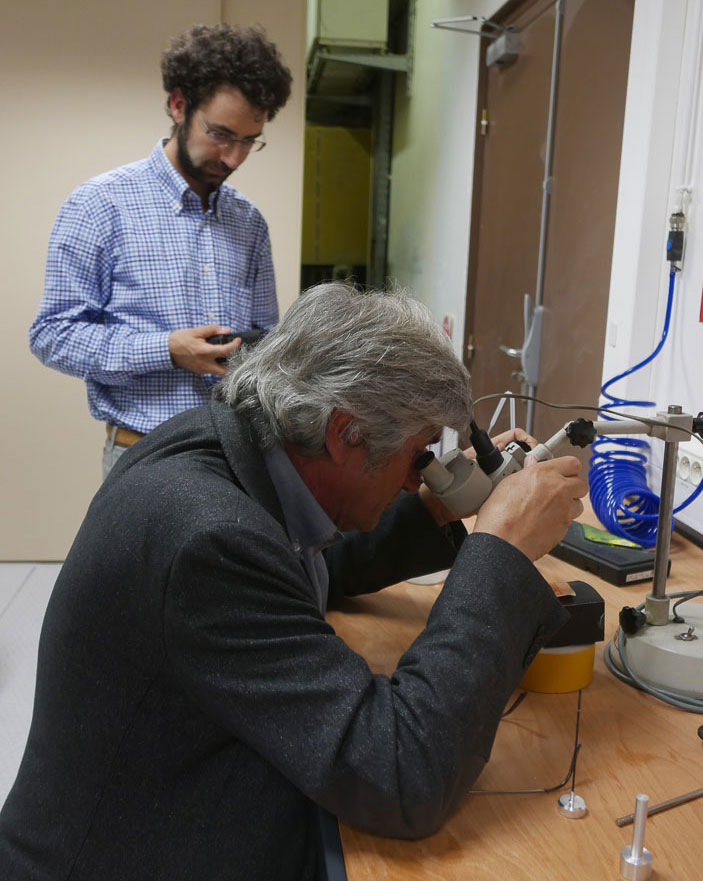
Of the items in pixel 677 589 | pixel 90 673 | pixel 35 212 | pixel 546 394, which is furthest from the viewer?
pixel 35 212

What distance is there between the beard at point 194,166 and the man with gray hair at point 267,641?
3.77 feet

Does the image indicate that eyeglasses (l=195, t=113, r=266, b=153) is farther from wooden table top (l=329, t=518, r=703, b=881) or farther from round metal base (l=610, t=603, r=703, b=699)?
round metal base (l=610, t=603, r=703, b=699)

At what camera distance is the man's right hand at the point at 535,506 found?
0.91 meters

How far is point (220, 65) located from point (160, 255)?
464mm

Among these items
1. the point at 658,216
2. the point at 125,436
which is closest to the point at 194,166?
the point at 125,436

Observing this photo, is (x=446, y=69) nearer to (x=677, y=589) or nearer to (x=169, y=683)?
(x=677, y=589)

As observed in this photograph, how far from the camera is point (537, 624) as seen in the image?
0.88 m

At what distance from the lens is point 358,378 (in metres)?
0.87

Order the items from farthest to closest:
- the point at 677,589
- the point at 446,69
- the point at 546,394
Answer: the point at 446,69 → the point at 546,394 → the point at 677,589

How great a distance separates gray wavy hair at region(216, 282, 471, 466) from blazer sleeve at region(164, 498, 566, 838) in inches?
6.3

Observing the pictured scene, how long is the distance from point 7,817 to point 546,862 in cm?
58

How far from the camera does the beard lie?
1.97 m

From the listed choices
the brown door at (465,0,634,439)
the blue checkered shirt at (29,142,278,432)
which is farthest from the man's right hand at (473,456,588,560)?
the brown door at (465,0,634,439)

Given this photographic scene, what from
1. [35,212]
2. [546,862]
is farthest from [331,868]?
[35,212]
